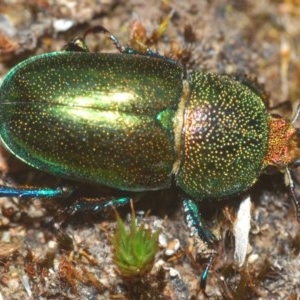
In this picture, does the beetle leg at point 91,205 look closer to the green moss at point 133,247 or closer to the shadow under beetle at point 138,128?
the shadow under beetle at point 138,128

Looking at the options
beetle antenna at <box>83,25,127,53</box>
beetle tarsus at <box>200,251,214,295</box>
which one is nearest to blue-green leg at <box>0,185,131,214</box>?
beetle tarsus at <box>200,251,214,295</box>

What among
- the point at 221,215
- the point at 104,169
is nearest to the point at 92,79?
the point at 104,169

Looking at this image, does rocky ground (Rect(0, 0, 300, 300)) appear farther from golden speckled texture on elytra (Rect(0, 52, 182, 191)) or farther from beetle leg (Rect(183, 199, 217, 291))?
golden speckled texture on elytra (Rect(0, 52, 182, 191))

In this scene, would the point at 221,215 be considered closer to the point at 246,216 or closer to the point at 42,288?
the point at 246,216

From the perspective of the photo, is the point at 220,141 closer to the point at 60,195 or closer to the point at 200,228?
the point at 200,228

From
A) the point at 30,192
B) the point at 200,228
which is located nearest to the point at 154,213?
the point at 200,228

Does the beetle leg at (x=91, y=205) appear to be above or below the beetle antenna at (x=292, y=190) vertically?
below

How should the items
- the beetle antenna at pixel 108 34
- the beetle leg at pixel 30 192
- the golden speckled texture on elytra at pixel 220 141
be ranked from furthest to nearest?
the beetle antenna at pixel 108 34, the beetle leg at pixel 30 192, the golden speckled texture on elytra at pixel 220 141

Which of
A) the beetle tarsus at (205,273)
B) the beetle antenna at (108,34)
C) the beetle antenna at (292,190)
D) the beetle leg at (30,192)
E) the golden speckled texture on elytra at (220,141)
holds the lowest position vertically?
the beetle tarsus at (205,273)

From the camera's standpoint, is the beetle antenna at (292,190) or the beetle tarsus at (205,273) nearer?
the beetle tarsus at (205,273)

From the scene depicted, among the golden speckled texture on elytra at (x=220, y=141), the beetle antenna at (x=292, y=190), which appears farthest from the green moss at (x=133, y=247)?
the beetle antenna at (x=292, y=190)
